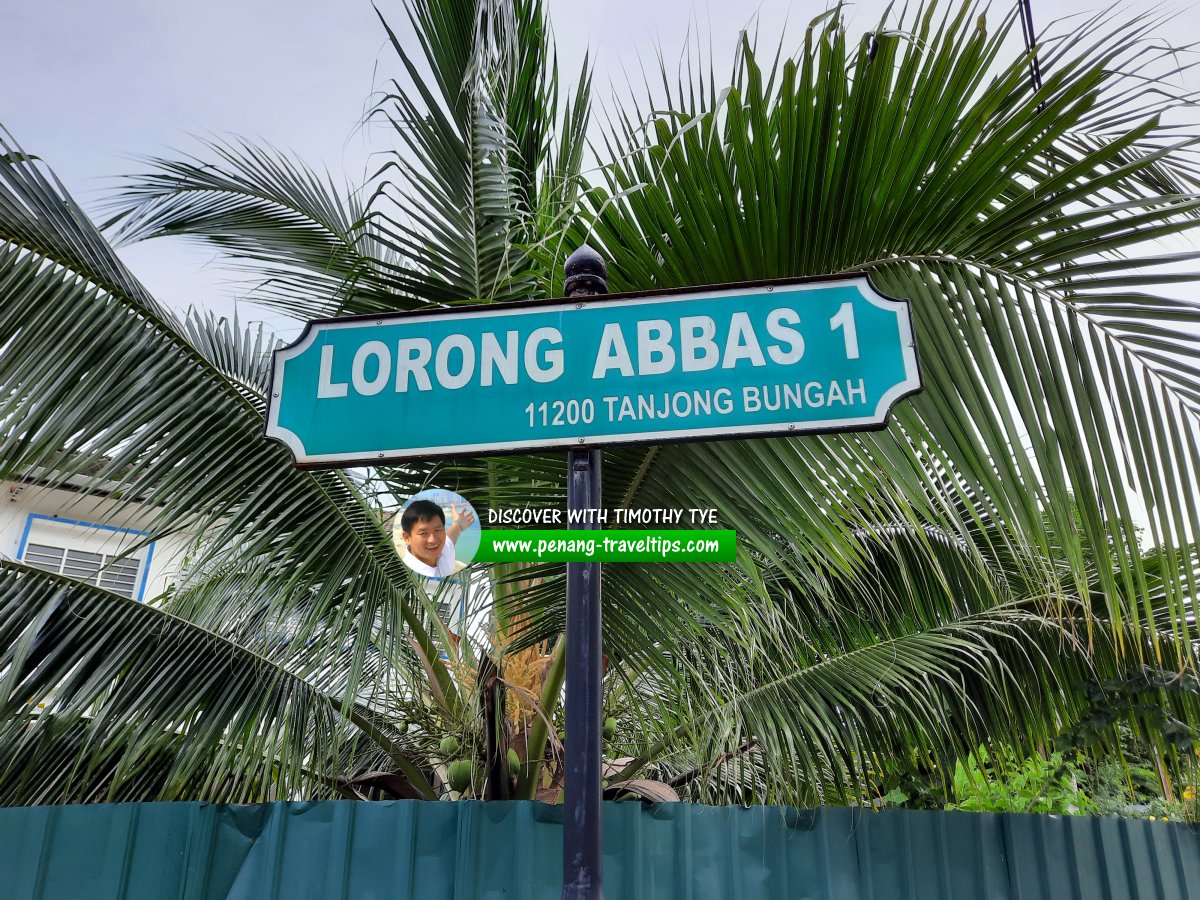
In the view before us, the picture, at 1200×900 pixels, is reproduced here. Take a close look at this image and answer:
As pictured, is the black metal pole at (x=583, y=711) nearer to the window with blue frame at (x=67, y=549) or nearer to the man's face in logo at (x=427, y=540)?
the man's face in logo at (x=427, y=540)

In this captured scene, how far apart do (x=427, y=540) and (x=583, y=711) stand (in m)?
0.36

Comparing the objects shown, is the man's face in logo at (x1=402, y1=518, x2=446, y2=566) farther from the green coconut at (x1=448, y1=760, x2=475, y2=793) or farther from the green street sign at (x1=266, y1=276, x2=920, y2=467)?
the green coconut at (x1=448, y1=760, x2=475, y2=793)

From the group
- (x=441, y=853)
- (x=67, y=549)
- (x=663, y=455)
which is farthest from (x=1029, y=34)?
(x=67, y=549)

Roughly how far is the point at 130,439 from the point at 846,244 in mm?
2196

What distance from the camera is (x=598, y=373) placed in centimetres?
137

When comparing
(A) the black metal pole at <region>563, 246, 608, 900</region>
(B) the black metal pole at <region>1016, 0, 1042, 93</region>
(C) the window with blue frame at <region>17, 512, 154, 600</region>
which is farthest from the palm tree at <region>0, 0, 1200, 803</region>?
(C) the window with blue frame at <region>17, 512, 154, 600</region>

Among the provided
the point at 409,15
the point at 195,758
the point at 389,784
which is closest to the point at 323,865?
the point at 195,758

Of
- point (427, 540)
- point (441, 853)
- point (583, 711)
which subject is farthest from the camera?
point (441, 853)

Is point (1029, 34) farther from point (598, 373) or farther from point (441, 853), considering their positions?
point (441, 853)

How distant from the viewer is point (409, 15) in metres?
3.06

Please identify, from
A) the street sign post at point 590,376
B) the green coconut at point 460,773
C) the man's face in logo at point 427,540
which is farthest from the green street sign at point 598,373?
the green coconut at point 460,773

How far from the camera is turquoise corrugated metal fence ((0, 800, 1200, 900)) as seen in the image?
2545 mm

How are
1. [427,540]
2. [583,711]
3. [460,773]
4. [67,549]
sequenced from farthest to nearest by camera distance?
[67,549] → [460,773] → [427,540] → [583,711]

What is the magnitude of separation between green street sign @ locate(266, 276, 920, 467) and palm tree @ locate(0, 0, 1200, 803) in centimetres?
33
